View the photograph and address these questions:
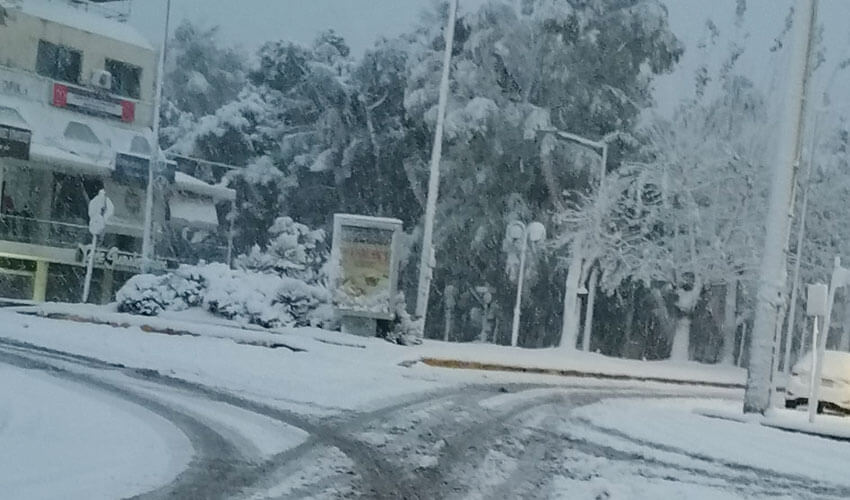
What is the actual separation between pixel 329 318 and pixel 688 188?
18.7 meters

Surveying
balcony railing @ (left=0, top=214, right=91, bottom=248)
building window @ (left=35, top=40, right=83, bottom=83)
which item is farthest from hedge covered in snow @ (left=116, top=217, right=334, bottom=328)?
building window @ (left=35, top=40, right=83, bottom=83)

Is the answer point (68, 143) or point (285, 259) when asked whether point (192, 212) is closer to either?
point (68, 143)

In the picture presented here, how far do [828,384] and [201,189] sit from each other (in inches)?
1196

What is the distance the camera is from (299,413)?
13.2m

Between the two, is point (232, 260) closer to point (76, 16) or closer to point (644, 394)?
point (76, 16)

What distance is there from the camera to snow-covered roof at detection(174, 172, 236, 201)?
45.7m

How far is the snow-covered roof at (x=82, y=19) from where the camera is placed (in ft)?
133

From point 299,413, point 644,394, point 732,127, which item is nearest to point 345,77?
point 732,127

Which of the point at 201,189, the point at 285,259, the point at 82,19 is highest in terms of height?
the point at 82,19

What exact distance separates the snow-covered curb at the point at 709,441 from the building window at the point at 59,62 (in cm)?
2814

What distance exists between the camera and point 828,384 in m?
20.6

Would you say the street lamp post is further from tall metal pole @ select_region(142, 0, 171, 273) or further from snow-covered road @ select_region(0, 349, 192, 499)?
snow-covered road @ select_region(0, 349, 192, 499)

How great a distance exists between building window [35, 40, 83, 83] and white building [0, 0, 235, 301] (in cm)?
3

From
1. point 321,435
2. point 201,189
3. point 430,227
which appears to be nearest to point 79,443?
point 321,435
